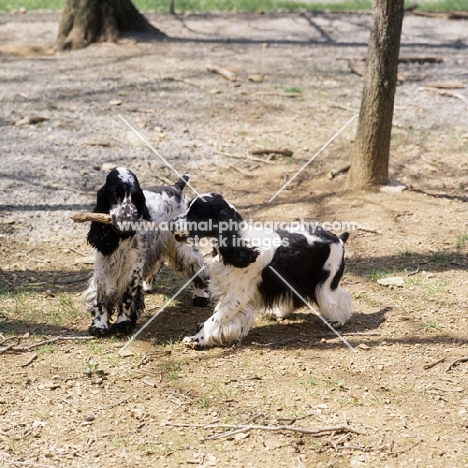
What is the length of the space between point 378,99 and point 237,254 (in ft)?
11.5

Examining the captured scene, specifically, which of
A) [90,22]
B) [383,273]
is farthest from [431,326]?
[90,22]

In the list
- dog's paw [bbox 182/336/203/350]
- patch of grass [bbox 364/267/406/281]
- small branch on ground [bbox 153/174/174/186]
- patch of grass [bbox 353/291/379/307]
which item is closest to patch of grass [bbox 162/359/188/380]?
dog's paw [bbox 182/336/203/350]

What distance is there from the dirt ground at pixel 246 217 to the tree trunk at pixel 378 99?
28 centimetres

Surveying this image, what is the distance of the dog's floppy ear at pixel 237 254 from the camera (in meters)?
5.60

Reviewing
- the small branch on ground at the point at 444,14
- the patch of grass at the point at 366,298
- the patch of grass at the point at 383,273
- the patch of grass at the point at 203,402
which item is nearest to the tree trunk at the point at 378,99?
the patch of grass at the point at 383,273

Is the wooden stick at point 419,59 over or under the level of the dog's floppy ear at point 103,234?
over

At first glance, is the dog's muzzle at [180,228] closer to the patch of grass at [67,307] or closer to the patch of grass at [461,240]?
the patch of grass at [67,307]

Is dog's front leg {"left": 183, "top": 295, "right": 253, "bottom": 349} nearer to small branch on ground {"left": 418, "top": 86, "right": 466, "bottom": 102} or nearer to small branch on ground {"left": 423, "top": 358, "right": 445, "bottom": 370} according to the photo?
small branch on ground {"left": 423, "top": 358, "right": 445, "bottom": 370}

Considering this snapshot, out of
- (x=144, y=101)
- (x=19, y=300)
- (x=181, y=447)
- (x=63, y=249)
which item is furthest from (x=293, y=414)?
(x=144, y=101)

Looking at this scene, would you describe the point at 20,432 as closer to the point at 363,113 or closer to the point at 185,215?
the point at 185,215

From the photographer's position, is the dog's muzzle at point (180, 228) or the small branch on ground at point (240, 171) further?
the small branch on ground at point (240, 171)

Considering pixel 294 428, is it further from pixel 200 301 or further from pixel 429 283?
Result: pixel 429 283

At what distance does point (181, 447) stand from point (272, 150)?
5.90 metres

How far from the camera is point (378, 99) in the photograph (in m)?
8.43
